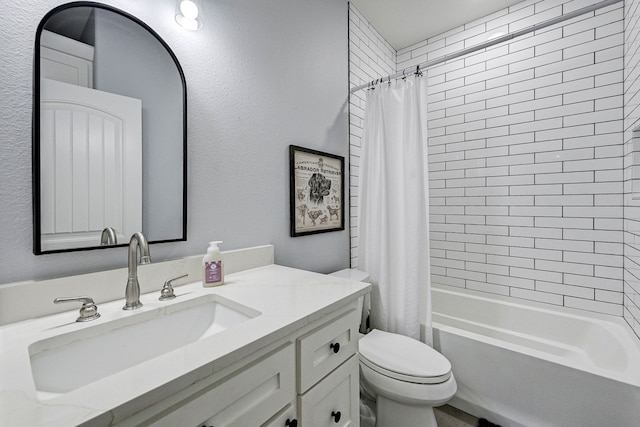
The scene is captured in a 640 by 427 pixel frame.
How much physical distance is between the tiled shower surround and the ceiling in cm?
8

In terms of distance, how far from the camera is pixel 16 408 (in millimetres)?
403

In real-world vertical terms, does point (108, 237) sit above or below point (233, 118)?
below

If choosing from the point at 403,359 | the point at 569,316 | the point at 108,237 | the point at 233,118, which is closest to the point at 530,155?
the point at 569,316

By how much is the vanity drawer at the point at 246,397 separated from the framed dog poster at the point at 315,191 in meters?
0.90

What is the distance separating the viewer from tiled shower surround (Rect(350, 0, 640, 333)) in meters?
1.72

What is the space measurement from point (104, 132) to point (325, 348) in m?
1.01

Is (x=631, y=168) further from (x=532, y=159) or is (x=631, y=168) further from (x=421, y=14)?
(x=421, y=14)

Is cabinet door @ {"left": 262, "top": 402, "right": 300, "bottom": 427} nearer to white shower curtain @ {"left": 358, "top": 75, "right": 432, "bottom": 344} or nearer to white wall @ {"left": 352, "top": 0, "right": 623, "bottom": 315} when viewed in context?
white shower curtain @ {"left": 358, "top": 75, "right": 432, "bottom": 344}

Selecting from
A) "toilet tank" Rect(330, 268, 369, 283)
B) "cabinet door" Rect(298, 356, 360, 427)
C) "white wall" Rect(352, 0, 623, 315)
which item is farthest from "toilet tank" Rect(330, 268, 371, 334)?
"white wall" Rect(352, 0, 623, 315)

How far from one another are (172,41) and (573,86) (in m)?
2.44

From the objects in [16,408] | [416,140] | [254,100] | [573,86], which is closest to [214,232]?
[254,100]

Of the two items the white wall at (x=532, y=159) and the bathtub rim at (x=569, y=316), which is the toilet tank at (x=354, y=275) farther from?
the white wall at (x=532, y=159)

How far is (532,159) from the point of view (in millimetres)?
1989

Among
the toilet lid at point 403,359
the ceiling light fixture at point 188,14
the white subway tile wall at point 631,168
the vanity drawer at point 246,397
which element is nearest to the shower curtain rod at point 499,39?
the white subway tile wall at point 631,168
